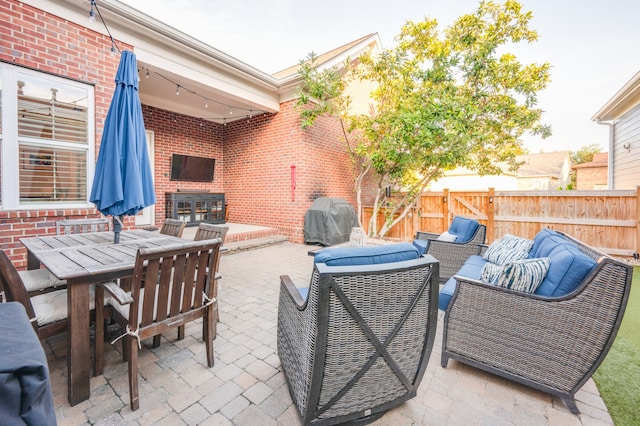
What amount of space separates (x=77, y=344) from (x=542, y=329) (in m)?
2.94

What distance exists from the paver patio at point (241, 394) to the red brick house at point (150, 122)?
2.63 meters

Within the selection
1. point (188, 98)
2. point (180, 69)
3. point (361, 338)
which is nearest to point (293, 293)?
point (361, 338)

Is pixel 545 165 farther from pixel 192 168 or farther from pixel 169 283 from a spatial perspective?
pixel 169 283

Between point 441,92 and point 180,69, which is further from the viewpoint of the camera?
point 441,92

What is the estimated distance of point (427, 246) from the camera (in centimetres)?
415

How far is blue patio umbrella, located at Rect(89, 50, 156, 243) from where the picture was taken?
8.42ft

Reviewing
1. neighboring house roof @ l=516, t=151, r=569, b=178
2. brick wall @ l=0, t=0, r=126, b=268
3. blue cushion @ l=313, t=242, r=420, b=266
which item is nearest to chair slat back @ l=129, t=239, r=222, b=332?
blue cushion @ l=313, t=242, r=420, b=266

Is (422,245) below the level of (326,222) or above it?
below

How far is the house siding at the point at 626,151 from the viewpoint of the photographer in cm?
690

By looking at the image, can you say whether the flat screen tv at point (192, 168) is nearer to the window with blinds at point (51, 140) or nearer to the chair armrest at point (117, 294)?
the window with blinds at point (51, 140)

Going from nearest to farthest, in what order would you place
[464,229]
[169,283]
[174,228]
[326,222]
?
[169,283] → [174,228] → [464,229] → [326,222]

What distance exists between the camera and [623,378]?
80.5 inches

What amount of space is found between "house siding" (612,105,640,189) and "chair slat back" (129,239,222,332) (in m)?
9.70

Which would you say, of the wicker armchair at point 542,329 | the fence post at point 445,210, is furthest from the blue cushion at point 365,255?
the fence post at point 445,210
